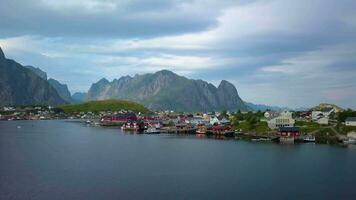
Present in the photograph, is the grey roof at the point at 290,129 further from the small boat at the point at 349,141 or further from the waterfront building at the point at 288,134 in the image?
the small boat at the point at 349,141

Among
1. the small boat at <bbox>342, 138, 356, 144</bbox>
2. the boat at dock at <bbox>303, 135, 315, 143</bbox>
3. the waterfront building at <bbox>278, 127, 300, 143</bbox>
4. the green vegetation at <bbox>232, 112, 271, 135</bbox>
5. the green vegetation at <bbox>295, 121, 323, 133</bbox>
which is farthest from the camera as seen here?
the green vegetation at <bbox>232, 112, 271, 135</bbox>

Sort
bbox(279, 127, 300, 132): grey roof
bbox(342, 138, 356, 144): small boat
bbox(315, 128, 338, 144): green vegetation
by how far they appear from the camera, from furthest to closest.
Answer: bbox(279, 127, 300, 132): grey roof, bbox(315, 128, 338, 144): green vegetation, bbox(342, 138, 356, 144): small boat

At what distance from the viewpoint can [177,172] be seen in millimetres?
39125

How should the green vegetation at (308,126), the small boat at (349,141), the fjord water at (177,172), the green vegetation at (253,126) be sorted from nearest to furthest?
the fjord water at (177,172) < the small boat at (349,141) < the green vegetation at (308,126) < the green vegetation at (253,126)

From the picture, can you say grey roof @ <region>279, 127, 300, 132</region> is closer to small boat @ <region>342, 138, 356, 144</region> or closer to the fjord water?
small boat @ <region>342, 138, 356, 144</region>

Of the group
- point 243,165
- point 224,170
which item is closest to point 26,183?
point 224,170

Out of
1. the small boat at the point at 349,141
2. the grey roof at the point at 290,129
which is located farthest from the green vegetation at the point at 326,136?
the grey roof at the point at 290,129

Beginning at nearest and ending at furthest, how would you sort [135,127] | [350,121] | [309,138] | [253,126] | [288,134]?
1. [309,138]
2. [288,134]
3. [350,121]
4. [253,126]
5. [135,127]

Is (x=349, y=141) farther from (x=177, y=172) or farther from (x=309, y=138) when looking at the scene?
(x=177, y=172)

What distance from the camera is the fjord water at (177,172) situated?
30812 mm

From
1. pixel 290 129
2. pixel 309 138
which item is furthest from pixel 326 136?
pixel 290 129

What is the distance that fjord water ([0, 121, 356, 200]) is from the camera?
101ft

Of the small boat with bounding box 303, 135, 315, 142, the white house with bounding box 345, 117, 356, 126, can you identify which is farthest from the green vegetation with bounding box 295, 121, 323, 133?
the small boat with bounding box 303, 135, 315, 142

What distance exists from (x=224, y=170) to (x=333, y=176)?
31.4ft
